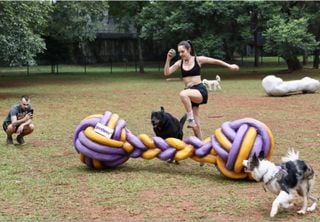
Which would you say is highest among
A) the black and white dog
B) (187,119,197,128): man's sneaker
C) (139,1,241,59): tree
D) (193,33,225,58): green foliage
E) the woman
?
(139,1,241,59): tree

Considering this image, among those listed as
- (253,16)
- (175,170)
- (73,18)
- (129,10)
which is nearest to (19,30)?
(73,18)

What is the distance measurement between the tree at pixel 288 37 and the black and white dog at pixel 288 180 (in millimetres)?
20907

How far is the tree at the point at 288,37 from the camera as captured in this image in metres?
25.6

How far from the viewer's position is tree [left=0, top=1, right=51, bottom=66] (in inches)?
708

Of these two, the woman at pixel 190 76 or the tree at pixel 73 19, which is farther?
the tree at pixel 73 19

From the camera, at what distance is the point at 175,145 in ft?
23.7

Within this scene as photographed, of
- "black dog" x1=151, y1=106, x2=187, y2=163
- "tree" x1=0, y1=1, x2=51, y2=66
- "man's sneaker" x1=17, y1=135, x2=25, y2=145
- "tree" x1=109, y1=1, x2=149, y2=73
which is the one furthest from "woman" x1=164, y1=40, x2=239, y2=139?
"tree" x1=109, y1=1, x2=149, y2=73

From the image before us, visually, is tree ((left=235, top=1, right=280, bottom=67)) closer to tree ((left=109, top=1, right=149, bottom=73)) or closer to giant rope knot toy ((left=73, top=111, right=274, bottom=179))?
tree ((left=109, top=1, right=149, bottom=73))

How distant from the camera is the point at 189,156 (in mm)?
7145

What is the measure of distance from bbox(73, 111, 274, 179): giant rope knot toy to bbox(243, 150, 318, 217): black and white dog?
1.02 metres

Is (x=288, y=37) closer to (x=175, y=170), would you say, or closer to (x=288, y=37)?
(x=288, y=37)

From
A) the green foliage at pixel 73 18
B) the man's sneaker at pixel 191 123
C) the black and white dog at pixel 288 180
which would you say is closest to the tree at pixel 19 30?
the green foliage at pixel 73 18

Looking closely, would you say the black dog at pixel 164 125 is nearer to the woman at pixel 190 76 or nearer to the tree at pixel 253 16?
the woman at pixel 190 76

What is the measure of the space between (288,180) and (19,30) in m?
15.9
